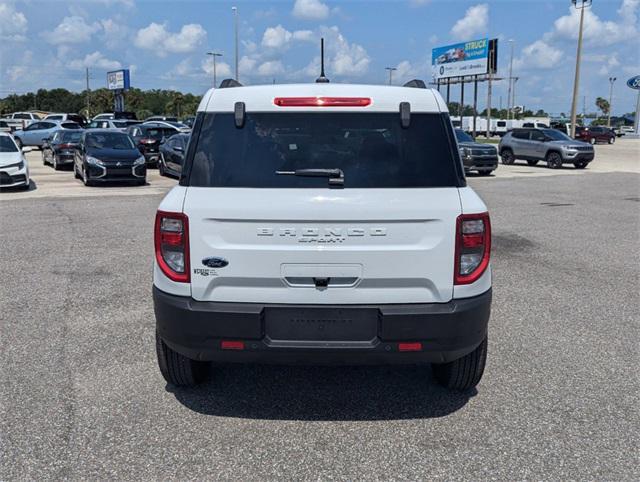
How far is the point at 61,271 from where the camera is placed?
738cm

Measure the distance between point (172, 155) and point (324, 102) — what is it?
16988 millimetres

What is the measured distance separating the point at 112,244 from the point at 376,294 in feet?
22.2

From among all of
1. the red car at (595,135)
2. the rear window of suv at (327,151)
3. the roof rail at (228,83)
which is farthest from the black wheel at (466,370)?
the red car at (595,135)

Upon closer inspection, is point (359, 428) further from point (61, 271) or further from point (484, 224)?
point (61, 271)

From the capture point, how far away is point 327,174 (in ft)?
10.8

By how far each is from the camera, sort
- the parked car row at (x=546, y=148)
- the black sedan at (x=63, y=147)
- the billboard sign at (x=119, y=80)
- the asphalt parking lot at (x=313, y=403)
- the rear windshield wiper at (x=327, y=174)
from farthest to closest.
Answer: the billboard sign at (x=119, y=80) → the parked car row at (x=546, y=148) → the black sedan at (x=63, y=147) → the rear windshield wiper at (x=327, y=174) → the asphalt parking lot at (x=313, y=403)

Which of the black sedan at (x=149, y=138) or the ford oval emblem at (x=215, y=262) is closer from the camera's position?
the ford oval emblem at (x=215, y=262)

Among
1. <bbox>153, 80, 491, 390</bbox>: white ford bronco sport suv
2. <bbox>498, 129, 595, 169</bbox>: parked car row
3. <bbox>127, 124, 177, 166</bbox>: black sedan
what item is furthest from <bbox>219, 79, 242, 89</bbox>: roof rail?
<bbox>498, 129, 595, 169</bbox>: parked car row

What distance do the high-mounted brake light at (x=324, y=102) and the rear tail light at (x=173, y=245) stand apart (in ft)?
2.79

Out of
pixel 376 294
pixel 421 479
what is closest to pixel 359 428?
pixel 421 479

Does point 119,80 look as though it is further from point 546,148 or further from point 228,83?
point 228,83

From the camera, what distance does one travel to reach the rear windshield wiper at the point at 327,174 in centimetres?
326

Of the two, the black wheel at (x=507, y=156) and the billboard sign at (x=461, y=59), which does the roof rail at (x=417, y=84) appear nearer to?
the black wheel at (x=507, y=156)

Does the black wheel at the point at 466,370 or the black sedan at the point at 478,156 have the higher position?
the black sedan at the point at 478,156
